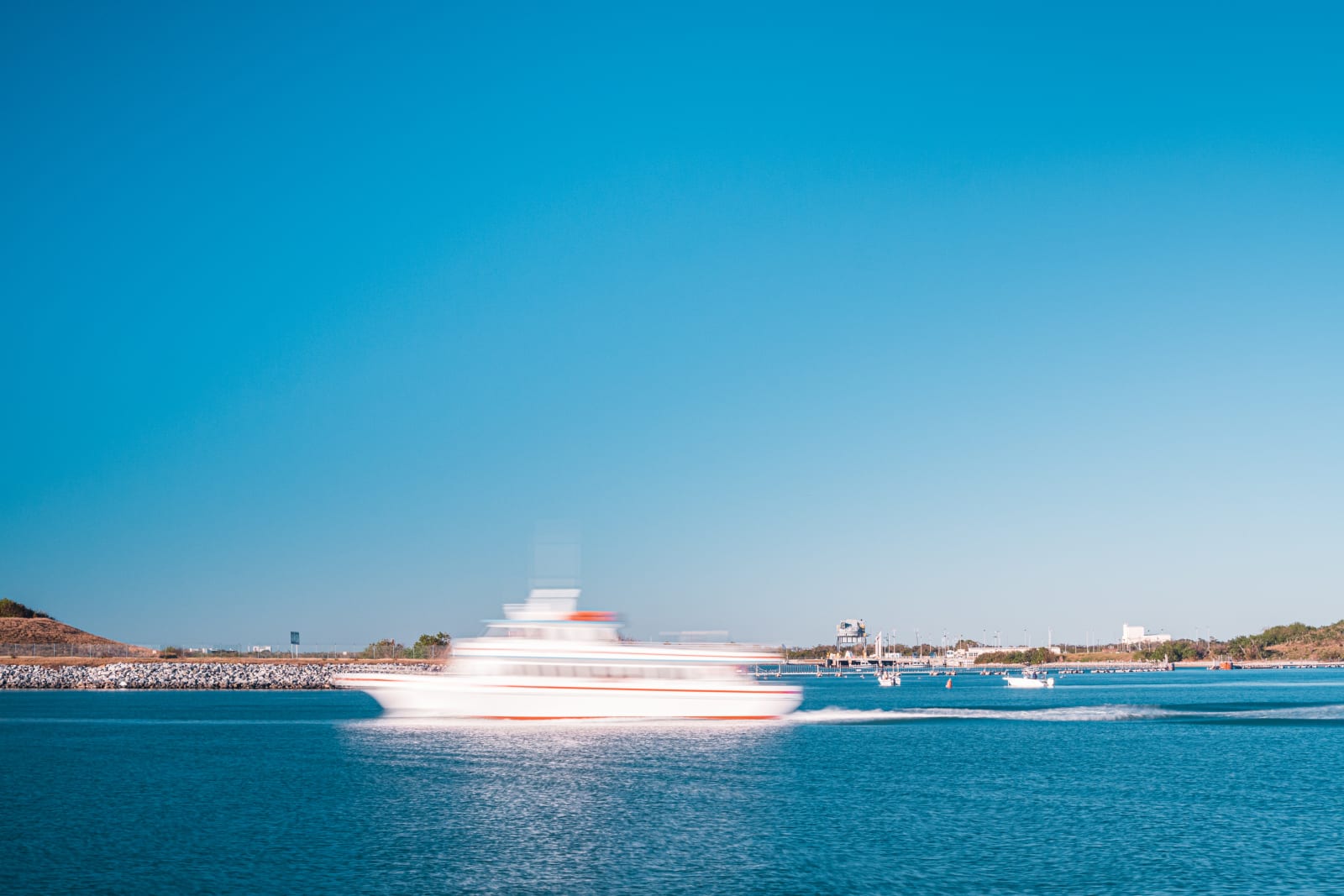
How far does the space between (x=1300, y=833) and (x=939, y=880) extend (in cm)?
Answer: 1600

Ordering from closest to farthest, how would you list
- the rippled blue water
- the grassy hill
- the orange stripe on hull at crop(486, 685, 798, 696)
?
the rippled blue water < the orange stripe on hull at crop(486, 685, 798, 696) < the grassy hill

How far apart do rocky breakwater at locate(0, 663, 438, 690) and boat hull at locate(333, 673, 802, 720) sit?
5778 centimetres

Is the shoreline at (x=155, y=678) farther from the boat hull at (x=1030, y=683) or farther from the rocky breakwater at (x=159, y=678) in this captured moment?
the boat hull at (x=1030, y=683)

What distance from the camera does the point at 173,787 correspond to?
151 ft

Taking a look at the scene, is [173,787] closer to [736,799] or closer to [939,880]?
[736,799]

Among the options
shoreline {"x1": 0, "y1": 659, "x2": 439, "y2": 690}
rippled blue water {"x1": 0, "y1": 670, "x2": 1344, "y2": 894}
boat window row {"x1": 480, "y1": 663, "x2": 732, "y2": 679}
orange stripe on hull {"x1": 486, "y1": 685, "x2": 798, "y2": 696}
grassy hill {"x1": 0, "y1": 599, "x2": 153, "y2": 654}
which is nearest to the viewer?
rippled blue water {"x1": 0, "y1": 670, "x2": 1344, "y2": 894}

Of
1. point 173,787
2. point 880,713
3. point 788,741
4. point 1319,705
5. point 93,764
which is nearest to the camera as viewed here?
point 173,787

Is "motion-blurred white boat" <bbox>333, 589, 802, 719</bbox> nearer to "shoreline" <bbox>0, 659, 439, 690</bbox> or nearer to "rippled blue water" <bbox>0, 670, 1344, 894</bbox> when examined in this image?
"rippled blue water" <bbox>0, 670, 1344, 894</bbox>

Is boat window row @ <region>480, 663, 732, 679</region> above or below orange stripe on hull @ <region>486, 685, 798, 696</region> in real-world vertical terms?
above

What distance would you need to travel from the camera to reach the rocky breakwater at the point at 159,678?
13212 centimetres

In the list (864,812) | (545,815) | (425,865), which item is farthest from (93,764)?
(864,812)

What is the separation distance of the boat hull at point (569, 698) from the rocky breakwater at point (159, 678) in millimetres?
57778

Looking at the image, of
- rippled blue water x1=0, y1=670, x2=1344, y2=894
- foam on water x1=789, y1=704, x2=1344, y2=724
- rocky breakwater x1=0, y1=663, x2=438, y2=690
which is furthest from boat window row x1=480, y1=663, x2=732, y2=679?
rocky breakwater x1=0, y1=663, x2=438, y2=690

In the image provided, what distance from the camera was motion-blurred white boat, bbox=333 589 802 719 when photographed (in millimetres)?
75438
